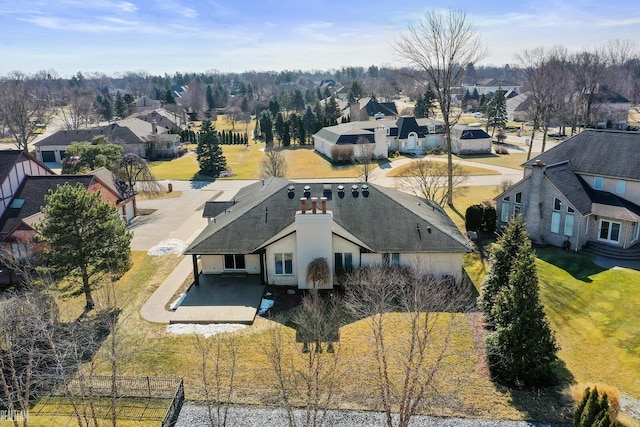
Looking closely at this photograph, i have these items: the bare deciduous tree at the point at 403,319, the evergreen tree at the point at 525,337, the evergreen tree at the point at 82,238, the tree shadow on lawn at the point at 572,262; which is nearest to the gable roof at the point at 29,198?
the evergreen tree at the point at 82,238

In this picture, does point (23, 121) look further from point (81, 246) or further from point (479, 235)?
point (479, 235)

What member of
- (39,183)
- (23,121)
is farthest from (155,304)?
(23,121)

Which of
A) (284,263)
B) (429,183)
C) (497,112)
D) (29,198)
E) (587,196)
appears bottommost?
(284,263)

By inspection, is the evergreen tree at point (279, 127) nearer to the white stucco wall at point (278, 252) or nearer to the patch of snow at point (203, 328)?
the white stucco wall at point (278, 252)

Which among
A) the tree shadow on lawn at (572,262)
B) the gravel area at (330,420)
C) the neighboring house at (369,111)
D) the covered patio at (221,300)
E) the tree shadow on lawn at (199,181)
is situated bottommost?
the gravel area at (330,420)

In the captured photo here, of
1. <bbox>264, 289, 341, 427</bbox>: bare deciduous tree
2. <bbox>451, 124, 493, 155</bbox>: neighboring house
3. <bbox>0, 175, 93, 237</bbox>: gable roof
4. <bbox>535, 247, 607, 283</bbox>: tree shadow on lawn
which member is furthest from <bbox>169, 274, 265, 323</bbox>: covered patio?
<bbox>451, 124, 493, 155</bbox>: neighboring house

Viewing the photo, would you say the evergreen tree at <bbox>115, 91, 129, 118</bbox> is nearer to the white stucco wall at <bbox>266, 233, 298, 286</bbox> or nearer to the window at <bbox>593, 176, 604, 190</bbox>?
the white stucco wall at <bbox>266, 233, 298, 286</bbox>

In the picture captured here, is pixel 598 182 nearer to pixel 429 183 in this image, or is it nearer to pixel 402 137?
pixel 429 183

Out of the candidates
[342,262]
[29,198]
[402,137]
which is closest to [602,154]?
[342,262]
